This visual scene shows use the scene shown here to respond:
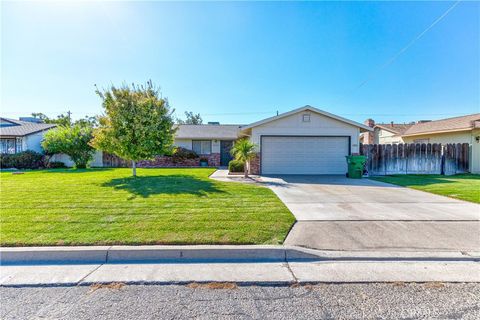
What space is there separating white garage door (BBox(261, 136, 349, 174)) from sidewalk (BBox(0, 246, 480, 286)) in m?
9.90

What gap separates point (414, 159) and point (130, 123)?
15544mm

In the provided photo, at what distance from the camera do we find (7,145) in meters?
19.6

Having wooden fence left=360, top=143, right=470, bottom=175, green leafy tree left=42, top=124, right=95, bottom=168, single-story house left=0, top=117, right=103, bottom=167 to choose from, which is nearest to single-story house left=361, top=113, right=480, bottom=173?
wooden fence left=360, top=143, right=470, bottom=175

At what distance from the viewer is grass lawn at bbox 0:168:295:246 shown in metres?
4.09

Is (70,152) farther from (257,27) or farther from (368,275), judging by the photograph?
(368,275)

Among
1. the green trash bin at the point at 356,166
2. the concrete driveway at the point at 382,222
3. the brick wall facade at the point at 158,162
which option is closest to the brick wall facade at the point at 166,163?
the brick wall facade at the point at 158,162

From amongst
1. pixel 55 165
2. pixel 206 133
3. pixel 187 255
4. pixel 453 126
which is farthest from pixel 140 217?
pixel 453 126

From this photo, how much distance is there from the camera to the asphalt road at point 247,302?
2.40 meters

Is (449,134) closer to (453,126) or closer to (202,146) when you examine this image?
(453,126)

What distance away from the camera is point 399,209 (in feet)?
20.1

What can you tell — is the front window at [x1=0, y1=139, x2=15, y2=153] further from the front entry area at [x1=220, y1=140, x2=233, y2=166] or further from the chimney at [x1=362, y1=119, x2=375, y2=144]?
the chimney at [x1=362, y1=119, x2=375, y2=144]

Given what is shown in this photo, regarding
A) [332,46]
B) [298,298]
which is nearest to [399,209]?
[298,298]

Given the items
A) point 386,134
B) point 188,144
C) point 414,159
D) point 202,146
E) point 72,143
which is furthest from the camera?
point 386,134

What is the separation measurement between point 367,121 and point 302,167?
19102mm
